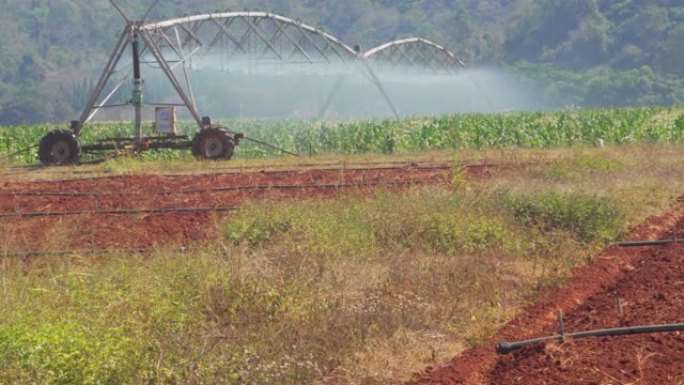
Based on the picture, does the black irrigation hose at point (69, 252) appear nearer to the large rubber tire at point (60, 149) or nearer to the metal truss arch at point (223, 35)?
the large rubber tire at point (60, 149)

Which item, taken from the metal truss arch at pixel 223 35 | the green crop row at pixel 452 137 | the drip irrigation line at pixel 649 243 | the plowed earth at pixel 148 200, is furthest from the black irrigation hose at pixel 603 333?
the green crop row at pixel 452 137

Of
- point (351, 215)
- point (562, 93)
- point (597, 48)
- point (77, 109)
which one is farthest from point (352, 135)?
point (597, 48)

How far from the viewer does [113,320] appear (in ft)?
25.8

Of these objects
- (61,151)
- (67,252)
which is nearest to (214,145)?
(61,151)

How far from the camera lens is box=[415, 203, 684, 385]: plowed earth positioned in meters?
7.56

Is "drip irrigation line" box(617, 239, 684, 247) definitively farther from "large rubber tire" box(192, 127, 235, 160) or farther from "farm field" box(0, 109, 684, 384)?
"large rubber tire" box(192, 127, 235, 160)

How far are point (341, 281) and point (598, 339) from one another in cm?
250

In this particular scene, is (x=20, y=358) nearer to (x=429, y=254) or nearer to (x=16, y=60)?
(x=429, y=254)

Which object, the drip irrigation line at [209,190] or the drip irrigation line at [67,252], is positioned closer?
the drip irrigation line at [67,252]

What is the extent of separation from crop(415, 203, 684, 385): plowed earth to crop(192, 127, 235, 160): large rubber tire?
16.5 metres

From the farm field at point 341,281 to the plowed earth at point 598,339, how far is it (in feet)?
0.08

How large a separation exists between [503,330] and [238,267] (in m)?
2.27

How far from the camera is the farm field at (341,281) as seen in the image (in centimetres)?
740

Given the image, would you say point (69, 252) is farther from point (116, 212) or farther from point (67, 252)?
point (116, 212)
